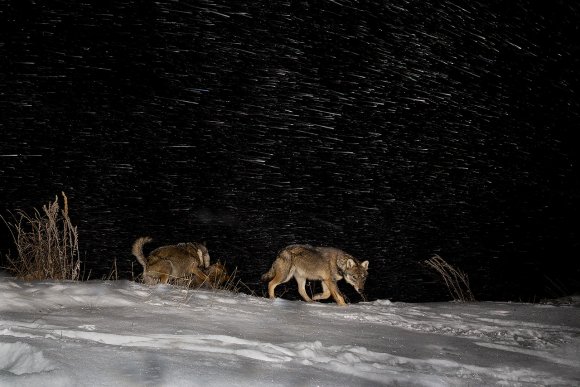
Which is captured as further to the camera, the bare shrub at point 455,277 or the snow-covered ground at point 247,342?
the bare shrub at point 455,277

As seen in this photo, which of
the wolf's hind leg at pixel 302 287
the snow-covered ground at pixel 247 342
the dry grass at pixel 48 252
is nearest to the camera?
the snow-covered ground at pixel 247 342

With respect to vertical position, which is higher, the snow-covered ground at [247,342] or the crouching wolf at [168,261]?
the snow-covered ground at [247,342]

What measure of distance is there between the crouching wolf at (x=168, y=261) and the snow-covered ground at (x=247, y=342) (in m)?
1.40

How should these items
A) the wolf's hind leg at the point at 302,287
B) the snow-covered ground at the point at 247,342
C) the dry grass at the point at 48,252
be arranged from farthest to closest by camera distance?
the wolf's hind leg at the point at 302,287, the dry grass at the point at 48,252, the snow-covered ground at the point at 247,342

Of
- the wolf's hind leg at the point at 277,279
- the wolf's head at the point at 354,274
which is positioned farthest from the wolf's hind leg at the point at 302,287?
the wolf's head at the point at 354,274

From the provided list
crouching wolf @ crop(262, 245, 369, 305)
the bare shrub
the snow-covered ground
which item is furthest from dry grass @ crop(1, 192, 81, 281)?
the bare shrub

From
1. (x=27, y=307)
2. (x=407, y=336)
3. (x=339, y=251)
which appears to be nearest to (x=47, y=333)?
(x=27, y=307)

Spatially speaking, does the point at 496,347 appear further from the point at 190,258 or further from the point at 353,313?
the point at 190,258

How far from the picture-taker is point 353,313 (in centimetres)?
670

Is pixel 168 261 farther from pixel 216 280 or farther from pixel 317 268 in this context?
pixel 317 268

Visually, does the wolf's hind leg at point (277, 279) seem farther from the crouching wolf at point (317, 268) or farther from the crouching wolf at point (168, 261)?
the crouching wolf at point (168, 261)

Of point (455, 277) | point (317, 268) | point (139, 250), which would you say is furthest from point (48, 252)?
point (455, 277)

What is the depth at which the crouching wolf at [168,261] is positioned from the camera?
816 cm

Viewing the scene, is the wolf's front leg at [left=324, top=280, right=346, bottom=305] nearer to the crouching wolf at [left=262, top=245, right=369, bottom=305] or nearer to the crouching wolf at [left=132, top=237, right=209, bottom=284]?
the crouching wolf at [left=262, top=245, right=369, bottom=305]
